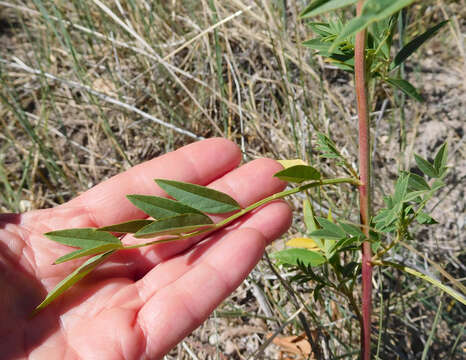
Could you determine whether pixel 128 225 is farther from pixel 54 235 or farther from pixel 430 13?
pixel 430 13

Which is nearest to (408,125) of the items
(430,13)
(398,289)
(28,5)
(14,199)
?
(430,13)

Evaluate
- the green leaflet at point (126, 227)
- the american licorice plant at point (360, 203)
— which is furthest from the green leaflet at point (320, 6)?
the green leaflet at point (126, 227)

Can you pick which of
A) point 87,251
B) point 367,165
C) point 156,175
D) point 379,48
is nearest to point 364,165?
point 367,165

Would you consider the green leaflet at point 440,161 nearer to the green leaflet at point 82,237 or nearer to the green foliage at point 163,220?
the green foliage at point 163,220

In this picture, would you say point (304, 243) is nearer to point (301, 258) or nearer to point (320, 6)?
point (301, 258)

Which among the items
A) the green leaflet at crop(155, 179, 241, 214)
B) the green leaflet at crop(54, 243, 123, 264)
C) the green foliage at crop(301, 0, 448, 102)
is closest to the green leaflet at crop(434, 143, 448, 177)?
the green foliage at crop(301, 0, 448, 102)
